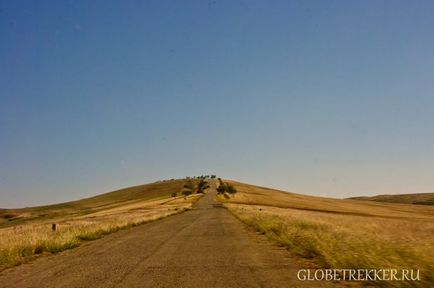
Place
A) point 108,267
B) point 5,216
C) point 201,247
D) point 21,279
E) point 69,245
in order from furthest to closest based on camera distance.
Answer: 1. point 5,216
2. point 69,245
3. point 201,247
4. point 108,267
5. point 21,279

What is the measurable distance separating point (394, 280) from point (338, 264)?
96.4 inches

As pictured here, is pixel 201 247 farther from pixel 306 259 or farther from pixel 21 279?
pixel 21 279

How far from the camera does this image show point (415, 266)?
10.2 meters

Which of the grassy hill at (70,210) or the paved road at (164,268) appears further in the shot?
the grassy hill at (70,210)

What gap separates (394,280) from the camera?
30.0 feet

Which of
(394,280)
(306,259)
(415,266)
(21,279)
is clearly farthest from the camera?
(306,259)

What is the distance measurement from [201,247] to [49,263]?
5560 mm

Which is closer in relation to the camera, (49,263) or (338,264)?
(338,264)

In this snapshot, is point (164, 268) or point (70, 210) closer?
point (164, 268)

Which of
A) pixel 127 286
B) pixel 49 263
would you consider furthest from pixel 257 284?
pixel 49 263

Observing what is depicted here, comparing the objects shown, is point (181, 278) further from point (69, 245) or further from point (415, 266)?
point (69, 245)

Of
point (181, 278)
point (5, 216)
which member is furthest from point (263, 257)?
point (5, 216)

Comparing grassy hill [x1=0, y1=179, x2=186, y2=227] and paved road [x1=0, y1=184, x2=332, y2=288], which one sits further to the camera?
grassy hill [x1=0, y1=179, x2=186, y2=227]

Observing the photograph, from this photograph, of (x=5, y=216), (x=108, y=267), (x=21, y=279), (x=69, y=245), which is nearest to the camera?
(x=21, y=279)
